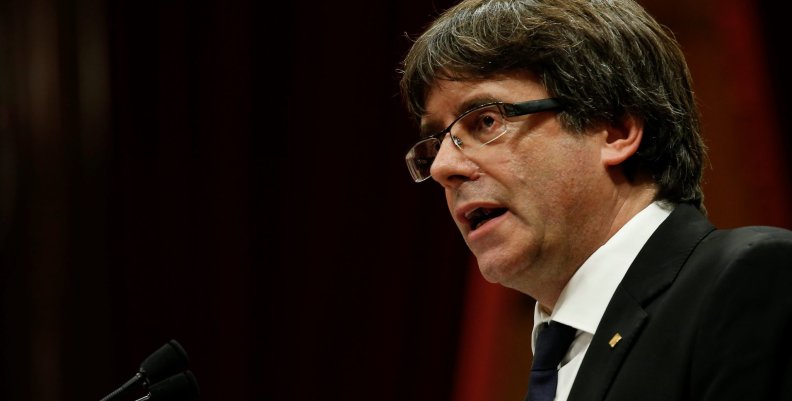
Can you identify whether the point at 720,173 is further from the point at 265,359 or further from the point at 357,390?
the point at 265,359

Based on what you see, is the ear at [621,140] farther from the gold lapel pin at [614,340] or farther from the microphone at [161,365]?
the microphone at [161,365]

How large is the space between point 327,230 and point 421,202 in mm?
305

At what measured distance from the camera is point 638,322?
52.0 inches

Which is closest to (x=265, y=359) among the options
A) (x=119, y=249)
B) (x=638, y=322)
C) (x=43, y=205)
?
(x=119, y=249)

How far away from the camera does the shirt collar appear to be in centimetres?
146

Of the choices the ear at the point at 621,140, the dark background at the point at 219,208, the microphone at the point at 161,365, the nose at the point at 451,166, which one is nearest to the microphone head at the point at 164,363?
the microphone at the point at 161,365

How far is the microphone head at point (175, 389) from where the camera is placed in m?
1.52

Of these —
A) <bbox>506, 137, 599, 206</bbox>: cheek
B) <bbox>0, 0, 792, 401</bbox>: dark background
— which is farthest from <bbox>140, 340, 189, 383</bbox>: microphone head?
<bbox>0, 0, 792, 401</bbox>: dark background

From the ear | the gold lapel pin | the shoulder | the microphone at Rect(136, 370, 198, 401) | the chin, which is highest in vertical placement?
the ear

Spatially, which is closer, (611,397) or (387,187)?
(611,397)

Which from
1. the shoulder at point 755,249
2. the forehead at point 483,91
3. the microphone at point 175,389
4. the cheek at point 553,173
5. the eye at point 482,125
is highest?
the forehead at point 483,91

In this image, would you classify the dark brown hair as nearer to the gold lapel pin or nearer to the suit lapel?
the suit lapel

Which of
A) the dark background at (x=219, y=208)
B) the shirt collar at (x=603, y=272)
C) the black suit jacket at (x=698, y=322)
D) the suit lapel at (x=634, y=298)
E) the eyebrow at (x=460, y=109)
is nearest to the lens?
the black suit jacket at (x=698, y=322)

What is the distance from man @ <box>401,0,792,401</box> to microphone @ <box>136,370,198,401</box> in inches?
21.3
